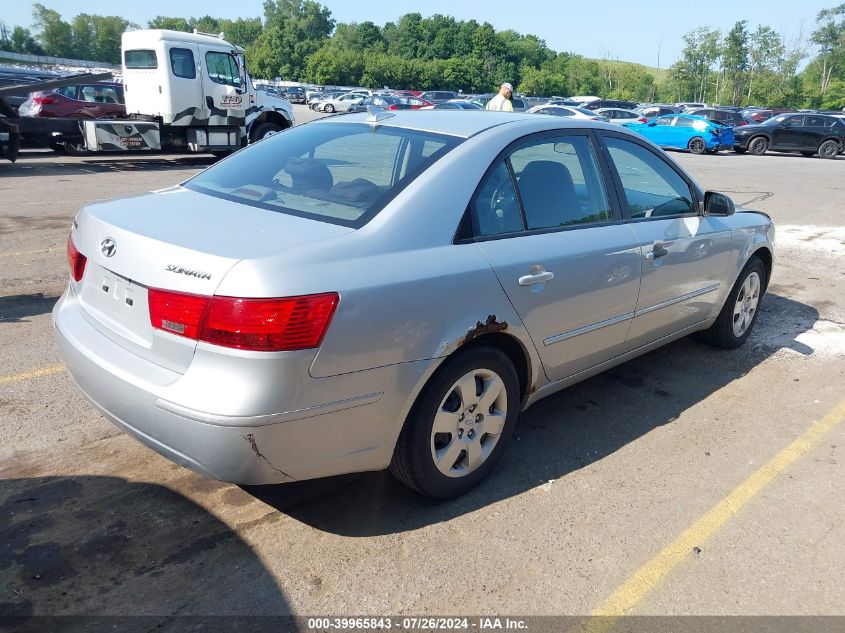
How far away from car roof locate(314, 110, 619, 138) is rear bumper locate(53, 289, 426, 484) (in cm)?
131

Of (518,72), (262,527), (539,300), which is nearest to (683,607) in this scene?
(539,300)

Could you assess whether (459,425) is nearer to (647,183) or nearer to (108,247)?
(108,247)

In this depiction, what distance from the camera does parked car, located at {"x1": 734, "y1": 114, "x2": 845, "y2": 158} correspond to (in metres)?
26.2

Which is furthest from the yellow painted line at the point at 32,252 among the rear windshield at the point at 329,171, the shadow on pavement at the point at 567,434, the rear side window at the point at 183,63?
the rear side window at the point at 183,63

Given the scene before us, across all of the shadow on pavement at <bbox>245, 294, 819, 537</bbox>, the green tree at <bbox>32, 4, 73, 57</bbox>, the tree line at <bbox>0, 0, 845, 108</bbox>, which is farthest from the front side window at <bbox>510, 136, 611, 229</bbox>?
the green tree at <bbox>32, 4, 73, 57</bbox>

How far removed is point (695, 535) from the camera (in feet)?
9.93

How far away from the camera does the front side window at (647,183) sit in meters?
3.94

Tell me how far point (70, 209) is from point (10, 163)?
7033mm

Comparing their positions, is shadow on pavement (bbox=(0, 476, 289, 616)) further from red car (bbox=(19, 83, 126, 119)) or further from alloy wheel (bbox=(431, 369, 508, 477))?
red car (bbox=(19, 83, 126, 119))

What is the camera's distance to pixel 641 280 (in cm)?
381

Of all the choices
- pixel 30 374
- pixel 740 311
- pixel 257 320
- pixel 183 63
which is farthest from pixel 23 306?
pixel 183 63

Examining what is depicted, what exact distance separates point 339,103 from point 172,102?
112 ft

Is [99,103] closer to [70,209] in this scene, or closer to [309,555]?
[70,209]

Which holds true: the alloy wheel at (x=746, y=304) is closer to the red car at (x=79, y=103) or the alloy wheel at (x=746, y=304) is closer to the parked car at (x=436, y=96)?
the red car at (x=79, y=103)
